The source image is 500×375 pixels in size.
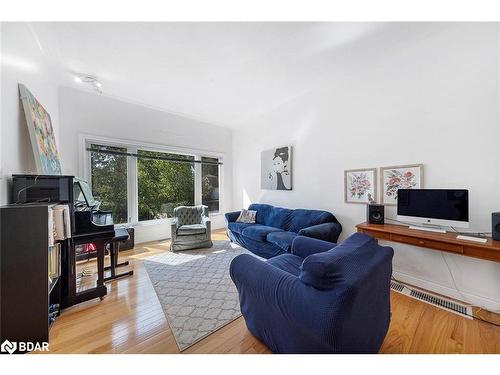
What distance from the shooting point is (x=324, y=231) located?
266 cm

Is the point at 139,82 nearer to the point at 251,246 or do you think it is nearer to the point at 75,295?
the point at 75,295

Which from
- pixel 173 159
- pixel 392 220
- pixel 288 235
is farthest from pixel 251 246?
pixel 173 159

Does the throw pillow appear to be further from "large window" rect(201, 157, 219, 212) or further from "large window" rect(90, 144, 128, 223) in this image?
"large window" rect(90, 144, 128, 223)

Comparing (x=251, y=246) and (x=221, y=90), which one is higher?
(x=221, y=90)

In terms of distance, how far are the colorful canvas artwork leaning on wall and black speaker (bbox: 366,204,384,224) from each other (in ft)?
11.5

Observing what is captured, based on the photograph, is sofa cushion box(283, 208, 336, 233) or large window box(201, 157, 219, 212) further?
large window box(201, 157, 219, 212)

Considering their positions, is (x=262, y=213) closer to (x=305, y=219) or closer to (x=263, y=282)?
(x=305, y=219)

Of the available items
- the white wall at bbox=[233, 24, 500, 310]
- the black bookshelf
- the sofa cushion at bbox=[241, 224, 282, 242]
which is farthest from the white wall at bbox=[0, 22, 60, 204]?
the white wall at bbox=[233, 24, 500, 310]

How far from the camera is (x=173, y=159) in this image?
14.1ft

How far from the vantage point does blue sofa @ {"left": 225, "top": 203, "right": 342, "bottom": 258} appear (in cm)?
271
